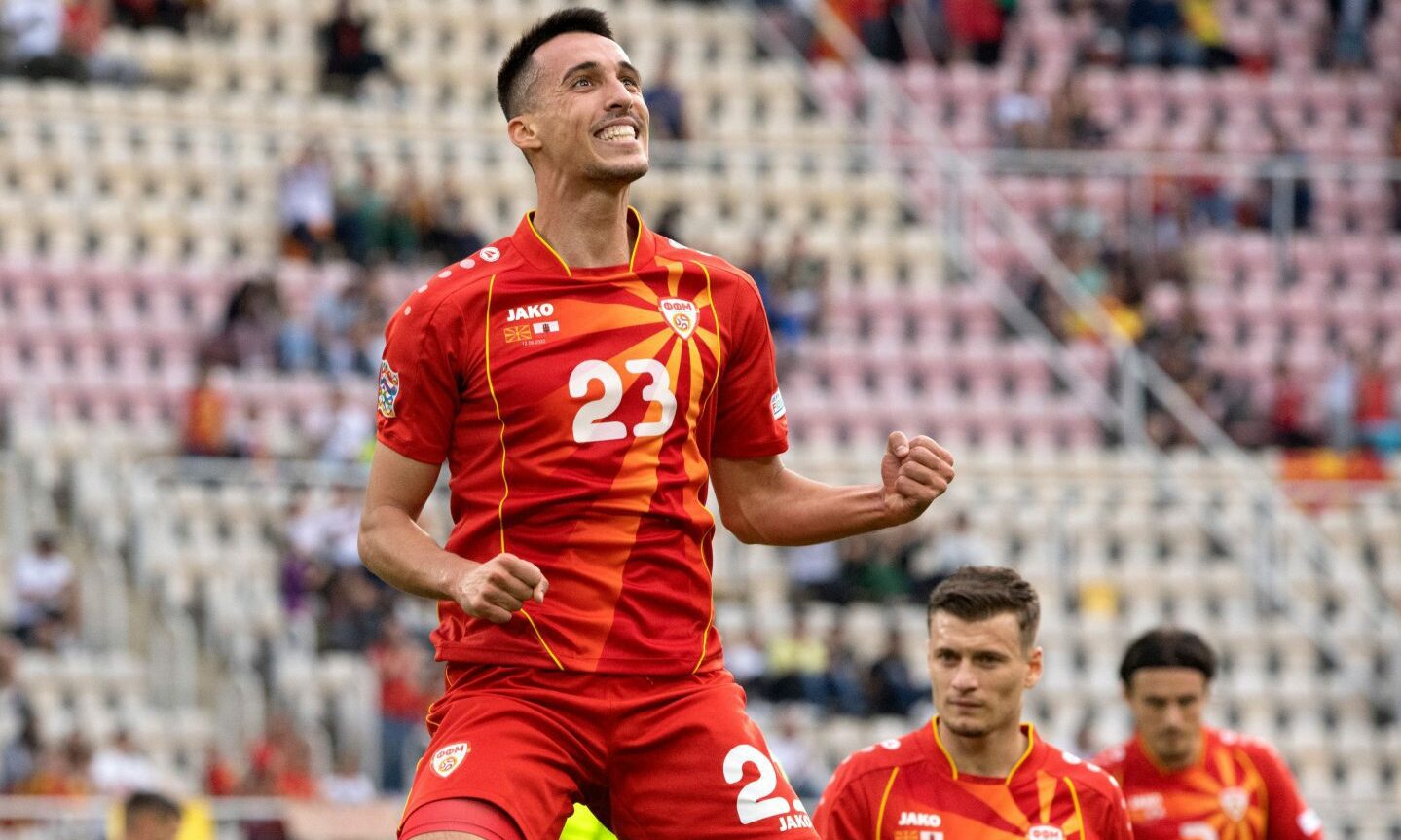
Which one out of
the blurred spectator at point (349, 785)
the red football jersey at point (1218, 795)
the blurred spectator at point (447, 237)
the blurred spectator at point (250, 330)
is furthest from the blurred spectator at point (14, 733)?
the red football jersey at point (1218, 795)

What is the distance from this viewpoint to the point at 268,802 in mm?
14531

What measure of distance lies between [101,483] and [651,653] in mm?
12458

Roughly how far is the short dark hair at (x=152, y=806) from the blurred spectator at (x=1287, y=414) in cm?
1247

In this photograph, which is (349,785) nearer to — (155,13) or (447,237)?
(447,237)

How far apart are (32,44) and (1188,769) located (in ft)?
45.8

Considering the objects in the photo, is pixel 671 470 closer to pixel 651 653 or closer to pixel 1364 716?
pixel 651 653

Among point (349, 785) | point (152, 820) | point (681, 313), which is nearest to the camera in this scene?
point (681, 313)

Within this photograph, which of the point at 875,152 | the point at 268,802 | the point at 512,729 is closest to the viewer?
the point at 512,729

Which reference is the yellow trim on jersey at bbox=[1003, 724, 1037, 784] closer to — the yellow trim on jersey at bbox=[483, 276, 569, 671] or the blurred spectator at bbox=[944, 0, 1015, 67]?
the yellow trim on jersey at bbox=[483, 276, 569, 671]

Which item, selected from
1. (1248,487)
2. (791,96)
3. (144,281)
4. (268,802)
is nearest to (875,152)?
(791,96)

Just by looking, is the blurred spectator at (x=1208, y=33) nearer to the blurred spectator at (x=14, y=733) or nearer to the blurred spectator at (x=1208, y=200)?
the blurred spectator at (x=1208, y=200)

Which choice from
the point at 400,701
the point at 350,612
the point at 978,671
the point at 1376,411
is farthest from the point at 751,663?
A: the point at 978,671

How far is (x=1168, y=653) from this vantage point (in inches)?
340

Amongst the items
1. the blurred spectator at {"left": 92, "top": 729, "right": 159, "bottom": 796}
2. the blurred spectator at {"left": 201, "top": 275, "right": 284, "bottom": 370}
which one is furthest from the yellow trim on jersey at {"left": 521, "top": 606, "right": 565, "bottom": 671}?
the blurred spectator at {"left": 201, "top": 275, "right": 284, "bottom": 370}
